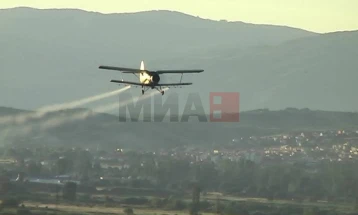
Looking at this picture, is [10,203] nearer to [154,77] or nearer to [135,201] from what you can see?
[135,201]

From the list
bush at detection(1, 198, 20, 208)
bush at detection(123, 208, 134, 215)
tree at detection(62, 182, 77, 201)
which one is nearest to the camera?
bush at detection(1, 198, 20, 208)

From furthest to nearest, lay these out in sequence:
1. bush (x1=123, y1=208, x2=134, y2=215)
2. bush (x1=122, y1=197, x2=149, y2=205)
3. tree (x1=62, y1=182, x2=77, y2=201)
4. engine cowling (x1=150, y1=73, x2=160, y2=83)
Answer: bush (x1=122, y1=197, x2=149, y2=205), tree (x1=62, y1=182, x2=77, y2=201), engine cowling (x1=150, y1=73, x2=160, y2=83), bush (x1=123, y1=208, x2=134, y2=215)

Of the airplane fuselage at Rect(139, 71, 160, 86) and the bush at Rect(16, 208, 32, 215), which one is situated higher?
the airplane fuselage at Rect(139, 71, 160, 86)

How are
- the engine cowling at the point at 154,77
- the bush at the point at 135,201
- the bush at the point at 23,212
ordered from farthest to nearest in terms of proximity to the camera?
the bush at the point at 135,201, the engine cowling at the point at 154,77, the bush at the point at 23,212

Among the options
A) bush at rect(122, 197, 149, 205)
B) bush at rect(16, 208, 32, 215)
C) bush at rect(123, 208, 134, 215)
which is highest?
bush at rect(16, 208, 32, 215)

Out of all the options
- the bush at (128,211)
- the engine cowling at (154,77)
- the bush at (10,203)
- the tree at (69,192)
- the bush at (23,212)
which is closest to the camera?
the bush at (23,212)

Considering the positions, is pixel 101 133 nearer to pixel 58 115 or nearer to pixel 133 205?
pixel 58 115

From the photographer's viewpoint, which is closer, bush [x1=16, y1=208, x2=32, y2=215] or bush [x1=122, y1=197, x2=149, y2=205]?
bush [x1=16, y1=208, x2=32, y2=215]

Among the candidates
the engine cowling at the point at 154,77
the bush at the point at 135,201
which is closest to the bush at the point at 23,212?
the bush at the point at 135,201

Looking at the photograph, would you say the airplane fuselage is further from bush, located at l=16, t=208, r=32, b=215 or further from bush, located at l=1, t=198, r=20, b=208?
bush, located at l=16, t=208, r=32, b=215

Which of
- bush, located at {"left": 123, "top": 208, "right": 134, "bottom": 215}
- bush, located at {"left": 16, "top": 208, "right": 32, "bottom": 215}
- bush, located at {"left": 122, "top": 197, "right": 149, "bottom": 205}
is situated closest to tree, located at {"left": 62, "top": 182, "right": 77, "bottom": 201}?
bush, located at {"left": 122, "top": 197, "right": 149, "bottom": 205}

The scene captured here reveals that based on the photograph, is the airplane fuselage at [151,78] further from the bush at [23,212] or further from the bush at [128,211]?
the bush at [23,212]

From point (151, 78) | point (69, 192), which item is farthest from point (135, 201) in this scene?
point (151, 78)

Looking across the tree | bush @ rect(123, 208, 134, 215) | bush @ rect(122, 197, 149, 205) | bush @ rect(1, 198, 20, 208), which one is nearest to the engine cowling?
bush @ rect(123, 208, 134, 215)
